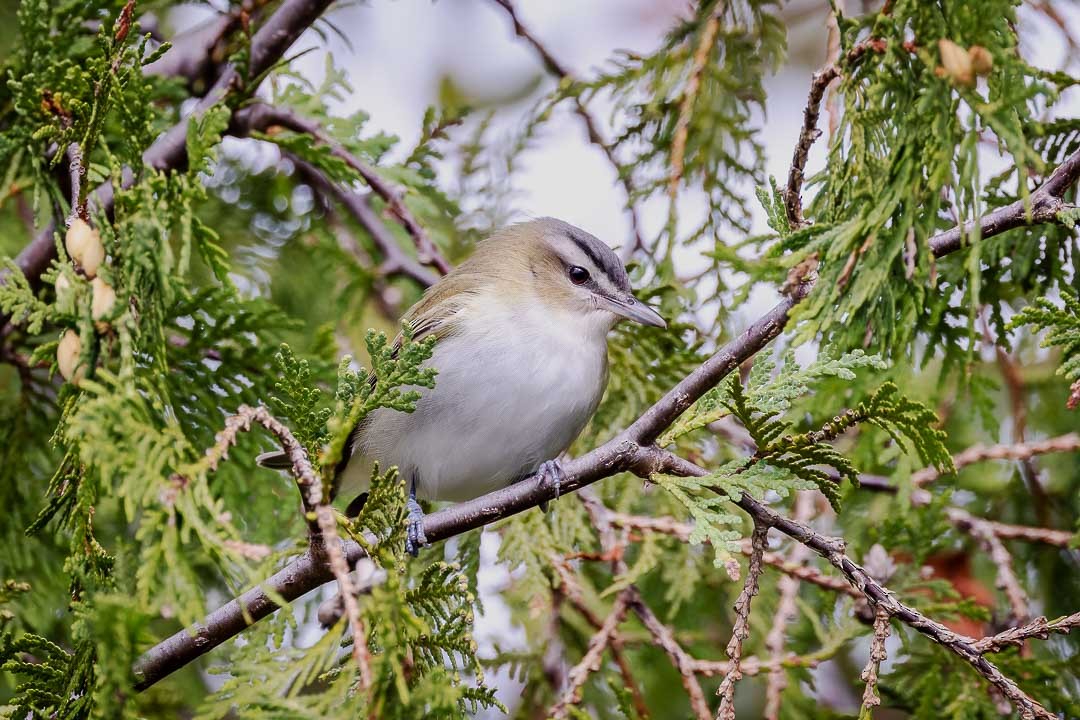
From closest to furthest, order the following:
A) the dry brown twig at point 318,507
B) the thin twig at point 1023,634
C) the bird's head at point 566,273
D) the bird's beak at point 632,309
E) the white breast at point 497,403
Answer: the dry brown twig at point 318,507 → the thin twig at point 1023,634 → the white breast at point 497,403 → the bird's beak at point 632,309 → the bird's head at point 566,273

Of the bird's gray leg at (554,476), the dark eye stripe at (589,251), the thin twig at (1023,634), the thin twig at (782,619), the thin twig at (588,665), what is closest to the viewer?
the thin twig at (1023,634)

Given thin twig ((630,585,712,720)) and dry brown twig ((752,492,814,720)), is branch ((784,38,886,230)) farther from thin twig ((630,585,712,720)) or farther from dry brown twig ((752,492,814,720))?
thin twig ((630,585,712,720))

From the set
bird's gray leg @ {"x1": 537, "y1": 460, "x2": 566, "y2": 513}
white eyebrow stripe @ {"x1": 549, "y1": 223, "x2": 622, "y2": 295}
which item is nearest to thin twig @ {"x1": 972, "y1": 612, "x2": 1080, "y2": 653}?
bird's gray leg @ {"x1": 537, "y1": 460, "x2": 566, "y2": 513}

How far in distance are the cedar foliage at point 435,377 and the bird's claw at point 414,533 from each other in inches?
7.5

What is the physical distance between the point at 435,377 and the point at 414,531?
0.55 m

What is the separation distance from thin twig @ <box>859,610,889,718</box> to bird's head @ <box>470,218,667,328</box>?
131 cm

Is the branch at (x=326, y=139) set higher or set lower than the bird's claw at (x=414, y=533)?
higher

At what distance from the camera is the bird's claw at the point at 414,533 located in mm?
2326

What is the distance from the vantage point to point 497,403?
288 centimetres

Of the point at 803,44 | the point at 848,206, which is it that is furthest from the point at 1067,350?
the point at 803,44

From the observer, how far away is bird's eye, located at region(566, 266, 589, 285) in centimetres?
332

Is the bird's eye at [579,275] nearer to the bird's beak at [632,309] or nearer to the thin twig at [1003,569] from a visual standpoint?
the bird's beak at [632,309]

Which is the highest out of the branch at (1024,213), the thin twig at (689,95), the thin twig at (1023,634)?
the thin twig at (689,95)

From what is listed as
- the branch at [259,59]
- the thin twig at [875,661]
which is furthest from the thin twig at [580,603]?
the branch at [259,59]
